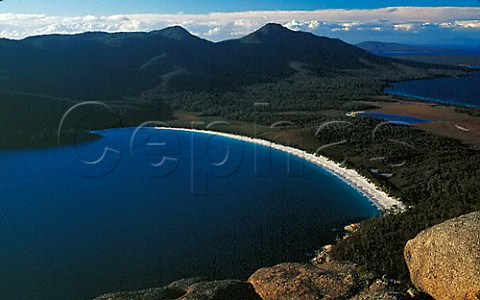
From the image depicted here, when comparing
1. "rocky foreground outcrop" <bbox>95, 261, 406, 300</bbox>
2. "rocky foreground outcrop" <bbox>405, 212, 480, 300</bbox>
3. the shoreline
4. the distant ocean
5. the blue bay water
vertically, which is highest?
"rocky foreground outcrop" <bbox>405, 212, 480, 300</bbox>

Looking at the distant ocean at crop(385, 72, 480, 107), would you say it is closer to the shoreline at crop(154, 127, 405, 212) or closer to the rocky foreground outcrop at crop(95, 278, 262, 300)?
the shoreline at crop(154, 127, 405, 212)

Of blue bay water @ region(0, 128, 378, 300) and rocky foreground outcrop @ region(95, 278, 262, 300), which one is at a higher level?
rocky foreground outcrop @ region(95, 278, 262, 300)

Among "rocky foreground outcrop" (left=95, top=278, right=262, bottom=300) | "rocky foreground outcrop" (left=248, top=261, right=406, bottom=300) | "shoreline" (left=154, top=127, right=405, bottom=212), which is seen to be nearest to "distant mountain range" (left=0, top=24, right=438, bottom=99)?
"shoreline" (left=154, top=127, right=405, bottom=212)

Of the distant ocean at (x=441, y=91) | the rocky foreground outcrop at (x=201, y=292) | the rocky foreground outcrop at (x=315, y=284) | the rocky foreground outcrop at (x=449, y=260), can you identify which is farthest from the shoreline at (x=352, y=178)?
the distant ocean at (x=441, y=91)

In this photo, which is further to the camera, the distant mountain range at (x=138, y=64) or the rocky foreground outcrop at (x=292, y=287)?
the distant mountain range at (x=138, y=64)

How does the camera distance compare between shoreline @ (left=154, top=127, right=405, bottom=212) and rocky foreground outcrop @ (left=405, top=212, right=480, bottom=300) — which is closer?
rocky foreground outcrop @ (left=405, top=212, right=480, bottom=300)

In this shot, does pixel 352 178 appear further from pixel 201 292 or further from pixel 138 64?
pixel 138 64

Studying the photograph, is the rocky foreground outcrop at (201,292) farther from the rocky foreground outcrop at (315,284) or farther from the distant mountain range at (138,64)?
the distant mountain range at (138,64)
